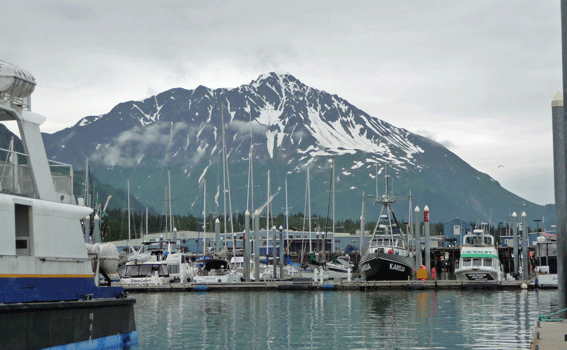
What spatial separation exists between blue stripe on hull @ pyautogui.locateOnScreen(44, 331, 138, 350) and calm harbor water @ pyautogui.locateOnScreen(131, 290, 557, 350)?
1757 mm

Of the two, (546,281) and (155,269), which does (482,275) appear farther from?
(155,269)

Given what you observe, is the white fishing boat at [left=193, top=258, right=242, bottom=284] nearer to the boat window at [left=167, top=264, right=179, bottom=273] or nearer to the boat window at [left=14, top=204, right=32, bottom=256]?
the boat window at [left=167, top=264, right=179, bottom=273]

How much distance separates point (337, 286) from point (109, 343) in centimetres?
3678

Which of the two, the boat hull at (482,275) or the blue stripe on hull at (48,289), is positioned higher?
the blue stripe on hull at (48,289)

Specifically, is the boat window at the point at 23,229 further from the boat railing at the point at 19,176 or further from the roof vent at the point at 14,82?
the roof vent at the point at 14,82

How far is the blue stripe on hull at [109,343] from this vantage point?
62.8 feet

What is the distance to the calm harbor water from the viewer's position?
2592 centimetres

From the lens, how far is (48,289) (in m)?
18.7

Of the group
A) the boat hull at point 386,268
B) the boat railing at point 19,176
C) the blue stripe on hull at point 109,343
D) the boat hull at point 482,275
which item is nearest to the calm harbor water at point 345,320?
the blue stripe on hull at point 109,343

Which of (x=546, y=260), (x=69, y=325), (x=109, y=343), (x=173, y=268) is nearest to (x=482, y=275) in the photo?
(x=546, y=260)

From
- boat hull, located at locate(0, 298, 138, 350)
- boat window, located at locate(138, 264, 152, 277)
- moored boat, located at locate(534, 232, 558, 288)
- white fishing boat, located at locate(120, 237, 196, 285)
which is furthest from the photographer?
boat window, located at locate(138, 264, 152, 277)

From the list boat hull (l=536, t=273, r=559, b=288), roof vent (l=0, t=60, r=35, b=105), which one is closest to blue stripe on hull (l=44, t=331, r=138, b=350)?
roof vent (l=0, t=60, r=35, b=105)

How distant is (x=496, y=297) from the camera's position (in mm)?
48406

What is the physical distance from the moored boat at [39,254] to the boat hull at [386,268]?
39088mm
